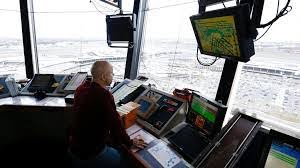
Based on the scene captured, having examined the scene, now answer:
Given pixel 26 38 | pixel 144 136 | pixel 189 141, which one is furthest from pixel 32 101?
pixel 189 141

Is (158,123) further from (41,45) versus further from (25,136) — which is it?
(41,45)

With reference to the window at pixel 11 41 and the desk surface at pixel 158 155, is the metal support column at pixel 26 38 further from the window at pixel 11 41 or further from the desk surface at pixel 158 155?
the desk surface at pixel 158 155

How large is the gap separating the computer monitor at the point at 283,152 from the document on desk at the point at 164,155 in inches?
22.1

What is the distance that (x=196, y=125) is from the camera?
1686 millimetres

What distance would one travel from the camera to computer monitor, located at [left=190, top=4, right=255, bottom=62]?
47.9 inches

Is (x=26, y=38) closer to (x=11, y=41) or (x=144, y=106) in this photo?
(x=11, y=41)

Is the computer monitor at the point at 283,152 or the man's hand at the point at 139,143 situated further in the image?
the man's hand at the point at 139,143

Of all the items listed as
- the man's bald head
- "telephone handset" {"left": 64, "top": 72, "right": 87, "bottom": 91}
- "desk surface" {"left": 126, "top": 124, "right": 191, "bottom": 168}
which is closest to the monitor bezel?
"desk surface" {"left": 126, "top": 124, "right": 191, "bottom": 168}

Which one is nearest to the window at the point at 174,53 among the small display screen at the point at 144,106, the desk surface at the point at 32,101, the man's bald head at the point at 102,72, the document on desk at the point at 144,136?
the small display screen at the point at 144,106

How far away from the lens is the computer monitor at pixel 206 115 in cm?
145

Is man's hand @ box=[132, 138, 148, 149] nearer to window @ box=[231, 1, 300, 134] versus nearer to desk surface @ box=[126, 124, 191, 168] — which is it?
desk surface @ box=[126, 124, 191, 168]

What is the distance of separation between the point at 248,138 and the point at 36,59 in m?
3.29

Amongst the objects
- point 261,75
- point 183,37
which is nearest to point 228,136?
point 261,75

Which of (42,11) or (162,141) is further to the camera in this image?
(42,11)
